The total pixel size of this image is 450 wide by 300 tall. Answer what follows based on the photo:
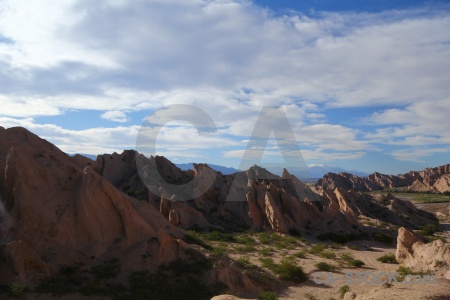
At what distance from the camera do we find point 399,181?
16438 centimetres

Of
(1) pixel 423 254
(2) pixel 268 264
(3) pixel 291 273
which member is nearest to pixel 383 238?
(1) pixel 423 254

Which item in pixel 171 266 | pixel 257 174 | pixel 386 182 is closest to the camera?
pixel 171 266

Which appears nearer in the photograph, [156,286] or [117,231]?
[156,286]

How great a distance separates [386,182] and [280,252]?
502ft

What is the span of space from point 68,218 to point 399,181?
17306cm

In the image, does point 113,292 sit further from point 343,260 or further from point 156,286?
point 343,260

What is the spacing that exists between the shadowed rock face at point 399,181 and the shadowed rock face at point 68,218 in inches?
4082

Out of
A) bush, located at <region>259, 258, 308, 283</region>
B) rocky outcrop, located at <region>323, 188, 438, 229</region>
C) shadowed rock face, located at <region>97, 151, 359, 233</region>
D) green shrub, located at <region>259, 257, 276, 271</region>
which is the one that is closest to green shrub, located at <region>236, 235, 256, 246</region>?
shadowed rock face, located at <region>97, 151, 359, 233</region>

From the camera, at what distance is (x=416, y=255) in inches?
875

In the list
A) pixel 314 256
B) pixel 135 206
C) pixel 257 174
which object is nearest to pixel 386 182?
pixel 257 174

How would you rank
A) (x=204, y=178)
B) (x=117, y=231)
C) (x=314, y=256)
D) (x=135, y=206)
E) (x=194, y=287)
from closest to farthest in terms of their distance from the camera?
→ (x=194, y=287)
(x=117, y=231)
(x=135, y=206)
(x=314, y=256)
(x=204, y=178)

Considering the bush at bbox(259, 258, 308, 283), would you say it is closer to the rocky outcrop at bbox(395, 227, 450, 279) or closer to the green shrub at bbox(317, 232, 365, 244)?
the rocky outcrop at bbox(395, 227, 450, 279)

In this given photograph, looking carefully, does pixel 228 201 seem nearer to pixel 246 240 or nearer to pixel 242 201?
pixel 242 201

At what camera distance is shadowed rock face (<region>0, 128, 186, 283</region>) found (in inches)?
688
